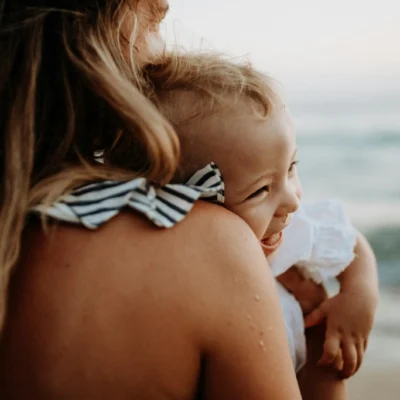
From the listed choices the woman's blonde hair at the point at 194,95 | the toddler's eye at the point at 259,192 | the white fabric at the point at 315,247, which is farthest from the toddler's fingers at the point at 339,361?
the woman's blonde hair at the point at 194,95

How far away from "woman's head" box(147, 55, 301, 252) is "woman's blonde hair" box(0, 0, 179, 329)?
16cm

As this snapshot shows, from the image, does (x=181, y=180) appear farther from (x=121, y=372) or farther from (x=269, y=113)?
(x=121, y=372)

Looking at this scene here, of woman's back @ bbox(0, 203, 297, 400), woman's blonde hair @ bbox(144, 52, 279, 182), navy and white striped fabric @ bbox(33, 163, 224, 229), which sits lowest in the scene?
woman's back @ bbox(0, 203, 297, 400)

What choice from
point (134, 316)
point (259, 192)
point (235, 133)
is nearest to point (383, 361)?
point (259, 192)

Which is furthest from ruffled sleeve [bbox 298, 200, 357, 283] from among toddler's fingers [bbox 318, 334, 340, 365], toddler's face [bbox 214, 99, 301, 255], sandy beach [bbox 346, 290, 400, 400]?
sandy beach [bbox 346, 290, 400, 400]

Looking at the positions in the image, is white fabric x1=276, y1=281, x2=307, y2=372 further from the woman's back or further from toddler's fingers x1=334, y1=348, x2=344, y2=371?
the woman's back

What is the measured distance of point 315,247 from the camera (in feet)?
5.98

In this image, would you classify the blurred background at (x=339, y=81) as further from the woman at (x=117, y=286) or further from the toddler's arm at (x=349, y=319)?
the woman at (x=117, y=286)

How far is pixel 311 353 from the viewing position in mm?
1825

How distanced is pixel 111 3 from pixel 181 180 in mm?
358

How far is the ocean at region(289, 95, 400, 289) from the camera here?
4.57 metres

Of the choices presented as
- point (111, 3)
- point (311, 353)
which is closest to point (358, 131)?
point (311, 353)

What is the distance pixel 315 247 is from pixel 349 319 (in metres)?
0.19

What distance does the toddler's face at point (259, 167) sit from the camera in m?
1.47
